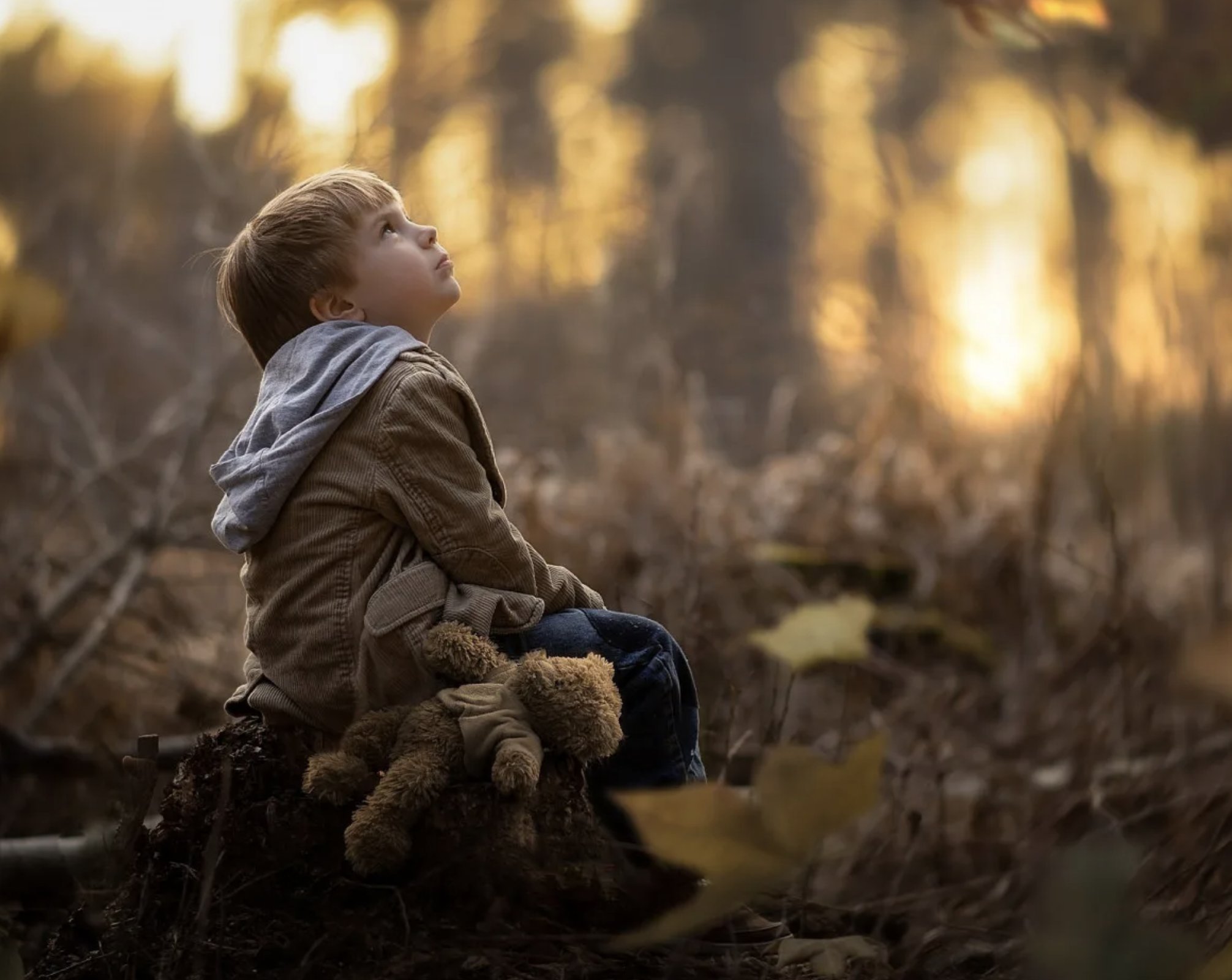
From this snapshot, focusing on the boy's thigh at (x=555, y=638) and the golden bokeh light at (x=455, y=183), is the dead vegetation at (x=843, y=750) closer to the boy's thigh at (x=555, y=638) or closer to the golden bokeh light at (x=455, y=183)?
the boy's thigh at (x=555, y=638)

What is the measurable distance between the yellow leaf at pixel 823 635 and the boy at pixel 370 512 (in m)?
0.27

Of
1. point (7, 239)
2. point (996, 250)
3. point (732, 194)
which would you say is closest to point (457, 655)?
point (7, 239)

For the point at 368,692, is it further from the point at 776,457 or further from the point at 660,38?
the point at 660,38

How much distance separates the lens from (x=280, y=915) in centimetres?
152

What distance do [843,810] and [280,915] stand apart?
0.90 m

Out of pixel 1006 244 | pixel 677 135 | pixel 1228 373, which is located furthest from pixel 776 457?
pixel 677 135

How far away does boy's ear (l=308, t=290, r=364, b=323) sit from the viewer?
1.71m

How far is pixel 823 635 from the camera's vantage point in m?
1.98

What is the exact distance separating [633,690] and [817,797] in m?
0.78

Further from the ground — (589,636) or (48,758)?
(589,636)

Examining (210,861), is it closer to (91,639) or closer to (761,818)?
(761,818)

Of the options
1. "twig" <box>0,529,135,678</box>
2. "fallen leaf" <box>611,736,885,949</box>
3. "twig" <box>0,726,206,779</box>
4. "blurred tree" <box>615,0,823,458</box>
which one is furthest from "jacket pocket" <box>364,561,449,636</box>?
"blurred tree" <box>615,0,823,458</box>

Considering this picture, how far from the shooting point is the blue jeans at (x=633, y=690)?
1.63 meters

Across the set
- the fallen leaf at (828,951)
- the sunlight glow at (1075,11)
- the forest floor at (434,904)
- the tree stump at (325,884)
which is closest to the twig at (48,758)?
the forest floor at (434,904)
